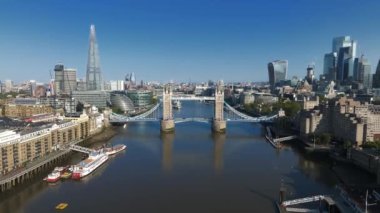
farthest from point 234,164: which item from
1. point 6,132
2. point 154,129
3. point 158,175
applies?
point 154,129

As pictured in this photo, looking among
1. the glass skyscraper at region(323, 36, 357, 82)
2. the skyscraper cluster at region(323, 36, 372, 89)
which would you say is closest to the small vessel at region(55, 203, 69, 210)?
the skyscraper cluster at region(323, 36, 372, 89)

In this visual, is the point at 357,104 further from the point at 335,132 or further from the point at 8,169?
the point at 8,169

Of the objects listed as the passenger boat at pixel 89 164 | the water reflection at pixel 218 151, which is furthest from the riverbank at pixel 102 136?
the water reflection at pixel 218 151

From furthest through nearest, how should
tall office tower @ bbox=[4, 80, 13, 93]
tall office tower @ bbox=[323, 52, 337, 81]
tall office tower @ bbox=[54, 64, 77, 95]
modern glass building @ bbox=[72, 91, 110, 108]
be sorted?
1. tall office tower @ bbox=[323, 52, 337, 81]
2. tall office tower @ bbox=[4, 80, 13, 93]
3. tall office tower @ bbox=[54, 64, 77, 95]
4. modern glass building @ bbox=[72, 91, 110, 108]

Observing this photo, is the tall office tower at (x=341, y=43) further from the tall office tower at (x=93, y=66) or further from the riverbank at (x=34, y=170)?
the riverbank at (x=34, y=170)

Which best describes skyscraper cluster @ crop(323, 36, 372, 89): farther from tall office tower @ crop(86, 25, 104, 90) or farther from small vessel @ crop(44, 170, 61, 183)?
small vessel @ crop(44, 170, 61, 183)
